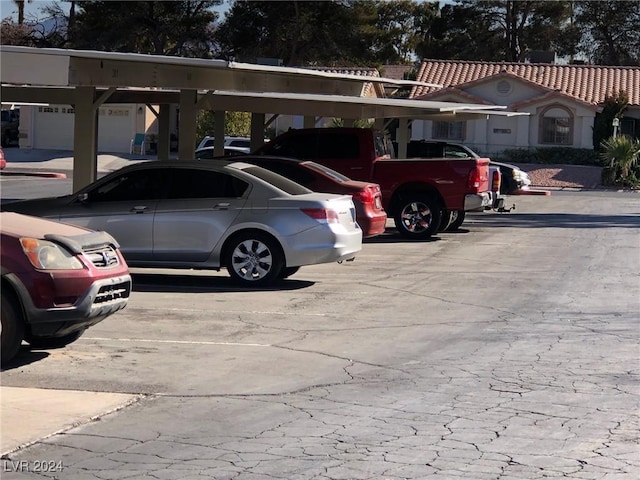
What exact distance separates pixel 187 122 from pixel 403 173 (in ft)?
14.5

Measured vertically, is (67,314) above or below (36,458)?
above

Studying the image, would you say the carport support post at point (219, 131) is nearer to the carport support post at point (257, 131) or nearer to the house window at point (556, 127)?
the carport support post at point (257, 131)

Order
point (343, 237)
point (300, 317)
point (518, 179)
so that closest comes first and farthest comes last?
1. point (300, 317)
2. point (343, 237)
3. point (518, 179)

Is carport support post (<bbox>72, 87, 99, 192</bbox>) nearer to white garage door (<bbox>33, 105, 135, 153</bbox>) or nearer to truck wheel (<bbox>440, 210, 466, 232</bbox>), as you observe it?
truck wheel (<bbox>440, 210, 466, 232</bbox>)

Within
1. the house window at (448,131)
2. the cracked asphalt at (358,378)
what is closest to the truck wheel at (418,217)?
the cracked asphalt at (358,378)

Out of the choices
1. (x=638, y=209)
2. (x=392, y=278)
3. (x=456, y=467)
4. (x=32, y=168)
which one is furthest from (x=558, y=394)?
(x=32, y=168)

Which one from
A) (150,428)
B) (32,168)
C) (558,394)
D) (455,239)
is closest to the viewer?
(150,428)

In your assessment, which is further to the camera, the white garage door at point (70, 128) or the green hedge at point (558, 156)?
the white garage door at point (70, 128)

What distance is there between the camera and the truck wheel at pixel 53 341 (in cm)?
980

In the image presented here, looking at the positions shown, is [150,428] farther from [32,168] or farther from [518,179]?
[32,168]

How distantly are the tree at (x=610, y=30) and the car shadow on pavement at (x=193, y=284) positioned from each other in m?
61.3

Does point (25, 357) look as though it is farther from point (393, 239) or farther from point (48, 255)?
point (393, 239)

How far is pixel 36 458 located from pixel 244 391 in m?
2.23

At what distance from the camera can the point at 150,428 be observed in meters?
7.41
